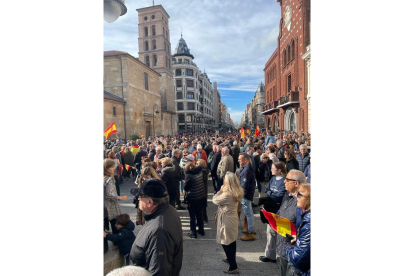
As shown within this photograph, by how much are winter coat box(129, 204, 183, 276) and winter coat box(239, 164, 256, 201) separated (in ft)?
8.19

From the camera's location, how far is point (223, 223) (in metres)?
3.31

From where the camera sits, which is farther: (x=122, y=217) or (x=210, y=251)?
(x=210, y=251)

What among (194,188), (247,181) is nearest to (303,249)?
(247,181)

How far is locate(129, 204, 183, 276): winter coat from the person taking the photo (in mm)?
1876

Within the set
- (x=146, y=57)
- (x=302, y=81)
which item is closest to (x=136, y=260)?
(x=302, y=81)

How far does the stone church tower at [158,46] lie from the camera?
41.5m

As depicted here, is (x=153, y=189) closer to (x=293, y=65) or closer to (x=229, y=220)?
(x=229, y=220)

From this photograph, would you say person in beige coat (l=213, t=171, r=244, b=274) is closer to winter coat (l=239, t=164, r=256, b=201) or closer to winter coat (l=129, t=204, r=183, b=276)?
winter coat (l=239, t=164, r=256, b=201)

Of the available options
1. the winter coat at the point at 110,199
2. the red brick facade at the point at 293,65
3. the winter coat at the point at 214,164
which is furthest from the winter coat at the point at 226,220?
the red brick facade at the point at 293,65

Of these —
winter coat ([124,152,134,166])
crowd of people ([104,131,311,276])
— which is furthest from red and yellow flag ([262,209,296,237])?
winter coat ([124,152,134,166])
